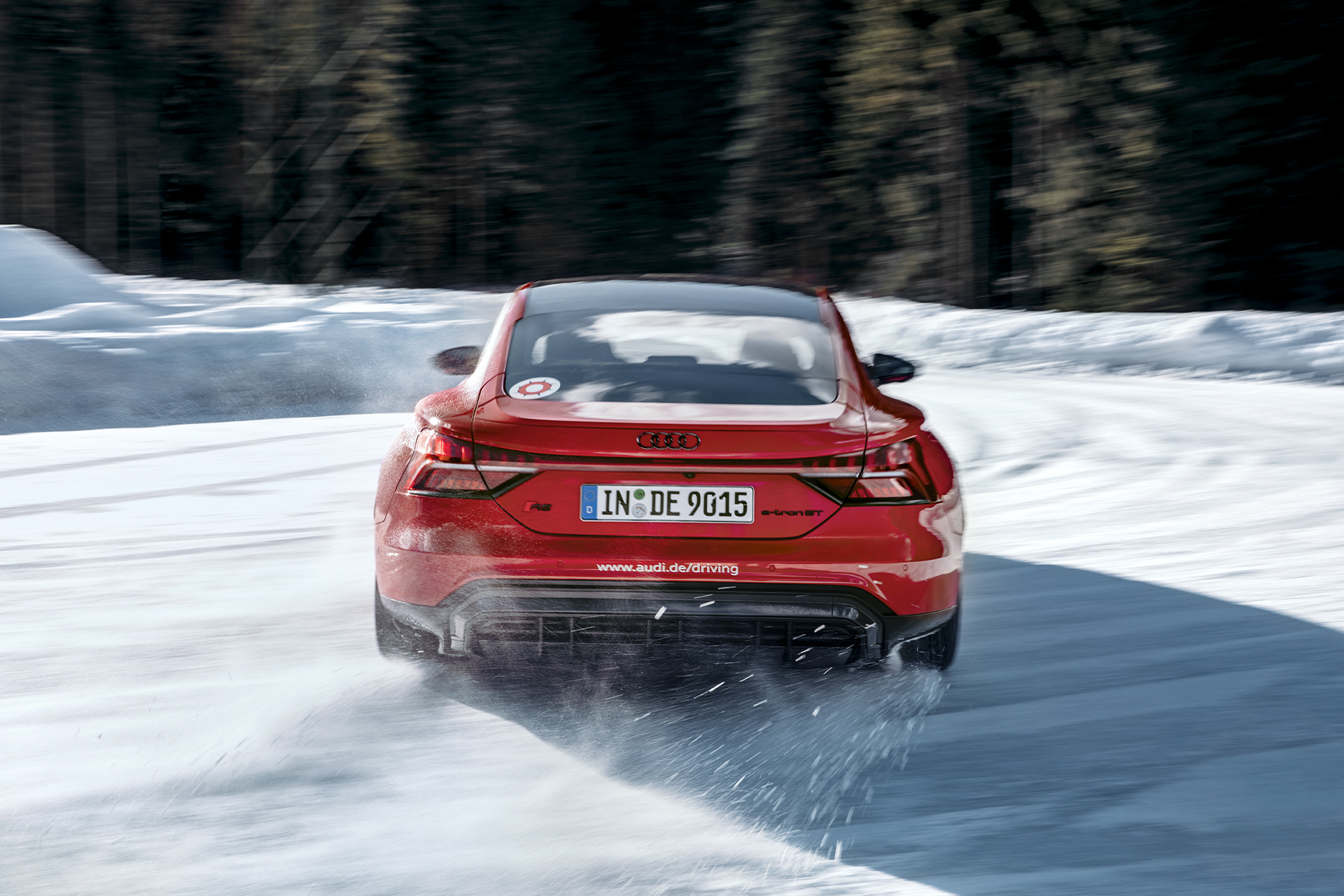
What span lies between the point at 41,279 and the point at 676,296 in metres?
13.9

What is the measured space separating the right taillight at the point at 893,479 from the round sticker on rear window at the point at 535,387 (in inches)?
38.1

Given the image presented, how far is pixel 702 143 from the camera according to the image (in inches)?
1826

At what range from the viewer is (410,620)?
467 cm

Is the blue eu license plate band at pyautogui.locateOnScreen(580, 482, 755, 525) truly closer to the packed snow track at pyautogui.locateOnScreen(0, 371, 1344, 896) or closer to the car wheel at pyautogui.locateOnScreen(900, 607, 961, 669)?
the packed snow track at pyautogui.locateOnScreen(0, 371, 1344, 896)

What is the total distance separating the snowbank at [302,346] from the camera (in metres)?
13.5

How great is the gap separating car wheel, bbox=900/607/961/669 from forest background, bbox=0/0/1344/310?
23.6 meters

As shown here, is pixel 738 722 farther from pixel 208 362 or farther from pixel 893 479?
pixel 208 362

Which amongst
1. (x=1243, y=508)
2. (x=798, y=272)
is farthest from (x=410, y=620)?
(x=798, y=272)

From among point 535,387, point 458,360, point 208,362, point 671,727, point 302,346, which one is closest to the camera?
point 671,727

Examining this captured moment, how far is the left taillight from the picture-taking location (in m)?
4.48

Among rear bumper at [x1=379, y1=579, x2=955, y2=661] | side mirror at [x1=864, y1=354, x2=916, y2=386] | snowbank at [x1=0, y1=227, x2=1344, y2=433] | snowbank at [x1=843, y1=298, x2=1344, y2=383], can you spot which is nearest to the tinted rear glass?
side mirror at [x1=864, y1=354, x2=916, y2=386]

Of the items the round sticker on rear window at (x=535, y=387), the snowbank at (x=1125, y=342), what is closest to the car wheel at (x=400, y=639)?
the round sticker on rear window at (x=535, y=387)

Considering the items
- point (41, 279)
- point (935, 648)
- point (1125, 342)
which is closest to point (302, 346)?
point (41, 279)

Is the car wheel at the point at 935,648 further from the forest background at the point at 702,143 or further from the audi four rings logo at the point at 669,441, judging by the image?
the forest background at the point at 702,143
